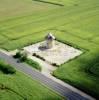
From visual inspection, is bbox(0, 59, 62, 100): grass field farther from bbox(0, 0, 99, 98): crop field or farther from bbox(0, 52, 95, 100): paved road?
bbox(0, 0, 99, 98): crop field

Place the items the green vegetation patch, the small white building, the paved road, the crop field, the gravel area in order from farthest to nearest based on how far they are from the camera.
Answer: the small white building → the gravel area → the green vegetation patch → the crop field → the paved road

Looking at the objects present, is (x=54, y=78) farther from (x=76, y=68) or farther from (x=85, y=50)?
(x=85, y=50)

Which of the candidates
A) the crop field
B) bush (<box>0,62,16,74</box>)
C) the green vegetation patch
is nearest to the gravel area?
the crop field

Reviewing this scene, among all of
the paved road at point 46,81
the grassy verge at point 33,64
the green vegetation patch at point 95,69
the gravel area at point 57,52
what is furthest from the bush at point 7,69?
the green vegetation patch at point 95,69

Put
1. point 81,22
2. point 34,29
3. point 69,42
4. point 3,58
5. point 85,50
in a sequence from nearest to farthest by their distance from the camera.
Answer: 1. point 3,58
2. point 85,50
3. point 69,42
4. point 34,29
5. point 81,22

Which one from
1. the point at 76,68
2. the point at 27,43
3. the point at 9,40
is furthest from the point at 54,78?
the point at 9,40

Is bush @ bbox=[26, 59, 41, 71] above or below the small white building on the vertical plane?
below

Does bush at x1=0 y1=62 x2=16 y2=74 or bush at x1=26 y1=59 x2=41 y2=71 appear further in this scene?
bush at x1=26 y1=59 x2=41 y2=71
